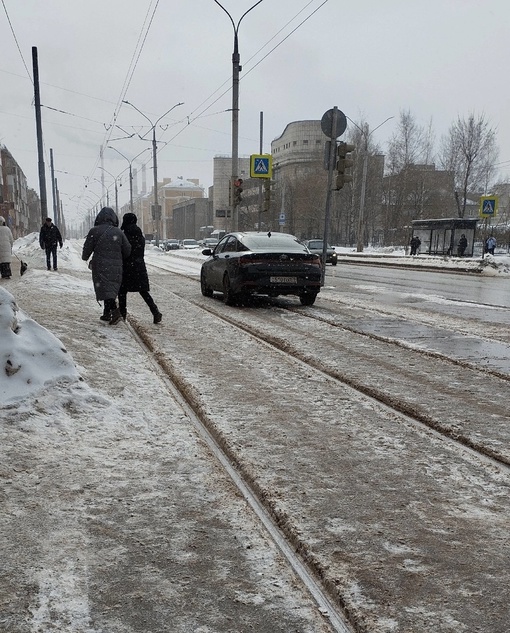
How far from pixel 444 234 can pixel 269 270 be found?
27.0 meters

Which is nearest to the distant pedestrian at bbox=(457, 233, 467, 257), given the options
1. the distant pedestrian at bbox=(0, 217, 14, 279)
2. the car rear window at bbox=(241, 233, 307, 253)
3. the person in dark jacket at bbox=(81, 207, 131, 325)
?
the car rear window at bbox=(241, 233, 307, 253)

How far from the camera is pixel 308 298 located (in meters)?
10.9

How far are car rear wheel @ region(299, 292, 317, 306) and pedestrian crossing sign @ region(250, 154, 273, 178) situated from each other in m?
12.3

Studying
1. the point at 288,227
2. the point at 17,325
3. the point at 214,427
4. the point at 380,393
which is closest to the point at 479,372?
the point at 380,393

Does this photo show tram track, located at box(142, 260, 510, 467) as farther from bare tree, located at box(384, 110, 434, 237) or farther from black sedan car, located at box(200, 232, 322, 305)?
bare tree, located at box(384, 110, 434, 237)

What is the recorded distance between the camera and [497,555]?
7.69 ft

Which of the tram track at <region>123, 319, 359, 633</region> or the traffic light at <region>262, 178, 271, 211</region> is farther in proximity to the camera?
the traffic light at <region>262, 178, 271, 211</region>

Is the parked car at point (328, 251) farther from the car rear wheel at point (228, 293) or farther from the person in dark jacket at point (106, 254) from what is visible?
the person in dark jacket at point (106, 254)

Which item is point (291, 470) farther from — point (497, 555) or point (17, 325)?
point (17, 325)

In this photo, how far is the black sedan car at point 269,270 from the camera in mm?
10234

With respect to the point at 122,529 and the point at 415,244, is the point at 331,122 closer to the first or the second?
the point at 122,529

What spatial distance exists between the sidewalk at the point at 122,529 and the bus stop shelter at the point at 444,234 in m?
31.8

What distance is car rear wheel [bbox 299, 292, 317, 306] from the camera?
10.8 metres

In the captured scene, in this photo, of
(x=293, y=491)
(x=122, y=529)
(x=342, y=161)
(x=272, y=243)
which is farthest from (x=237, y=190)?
(x=122, y=529)
